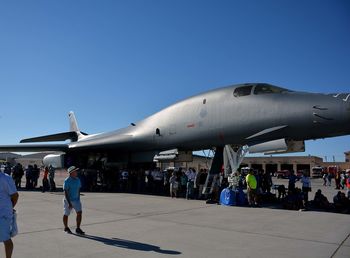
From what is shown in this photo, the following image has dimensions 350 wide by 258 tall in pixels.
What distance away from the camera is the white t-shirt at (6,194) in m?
4.34

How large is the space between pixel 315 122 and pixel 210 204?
418 centimetres

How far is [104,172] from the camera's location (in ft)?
63.1

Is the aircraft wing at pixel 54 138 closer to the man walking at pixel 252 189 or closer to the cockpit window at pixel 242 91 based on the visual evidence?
the cockpit window at pixel 242 91

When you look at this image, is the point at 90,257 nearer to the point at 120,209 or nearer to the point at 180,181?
the point at 120,209

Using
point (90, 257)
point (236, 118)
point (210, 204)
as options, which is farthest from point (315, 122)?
point (90, 257)

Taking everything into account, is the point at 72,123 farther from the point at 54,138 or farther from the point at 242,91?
the point at 242,91

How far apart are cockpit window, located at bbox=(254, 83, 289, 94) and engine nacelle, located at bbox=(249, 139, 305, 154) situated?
1.67 metres

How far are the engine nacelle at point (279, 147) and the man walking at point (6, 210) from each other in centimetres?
751

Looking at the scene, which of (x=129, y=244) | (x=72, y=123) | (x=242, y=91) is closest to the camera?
(x=129, y=244)

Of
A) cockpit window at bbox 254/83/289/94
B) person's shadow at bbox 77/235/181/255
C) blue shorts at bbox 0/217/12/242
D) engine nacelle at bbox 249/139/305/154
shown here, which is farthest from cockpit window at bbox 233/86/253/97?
blue shorts at bbox 0/217/12/242

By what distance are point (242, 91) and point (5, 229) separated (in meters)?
8.92

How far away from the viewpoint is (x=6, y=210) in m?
4.35

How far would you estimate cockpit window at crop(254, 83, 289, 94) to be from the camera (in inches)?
440

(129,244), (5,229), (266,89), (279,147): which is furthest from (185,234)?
(266,89)
